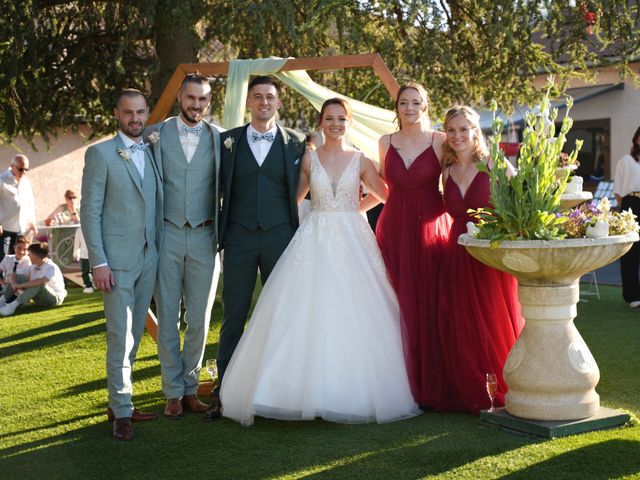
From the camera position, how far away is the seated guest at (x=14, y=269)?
433 inches

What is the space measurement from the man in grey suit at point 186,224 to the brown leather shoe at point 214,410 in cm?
12

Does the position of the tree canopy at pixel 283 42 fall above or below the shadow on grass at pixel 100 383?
above

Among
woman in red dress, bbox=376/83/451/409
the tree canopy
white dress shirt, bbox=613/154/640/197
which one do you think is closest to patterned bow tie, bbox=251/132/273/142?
woman in red dress, bbox=376/83/451/409

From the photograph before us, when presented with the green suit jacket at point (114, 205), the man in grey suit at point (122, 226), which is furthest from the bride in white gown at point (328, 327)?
the green suit jacket at point (114, 205)

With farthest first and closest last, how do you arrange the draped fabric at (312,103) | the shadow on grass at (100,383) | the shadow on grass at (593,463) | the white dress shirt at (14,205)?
the white dress shirt at (14,205) < the draped fabric at (312,103) < the shadow on grass at (100,383) < the shadow on grass at (593,463)

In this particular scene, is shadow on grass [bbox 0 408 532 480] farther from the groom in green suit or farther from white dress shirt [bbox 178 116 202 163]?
white dress shirt [bbox 178 116 202 163]

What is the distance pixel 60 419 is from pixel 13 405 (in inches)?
26.4

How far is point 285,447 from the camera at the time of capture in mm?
4656

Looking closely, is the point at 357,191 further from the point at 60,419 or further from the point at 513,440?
the point at 60,419

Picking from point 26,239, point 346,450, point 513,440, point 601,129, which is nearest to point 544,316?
point 513,440

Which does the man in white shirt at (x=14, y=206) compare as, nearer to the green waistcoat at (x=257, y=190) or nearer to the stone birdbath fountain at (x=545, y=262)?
the green waistcoat at (x=257, y=190)

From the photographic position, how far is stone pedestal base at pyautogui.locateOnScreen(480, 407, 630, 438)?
4566mm

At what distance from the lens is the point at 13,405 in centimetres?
607

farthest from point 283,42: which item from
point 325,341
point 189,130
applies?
point 325,341
